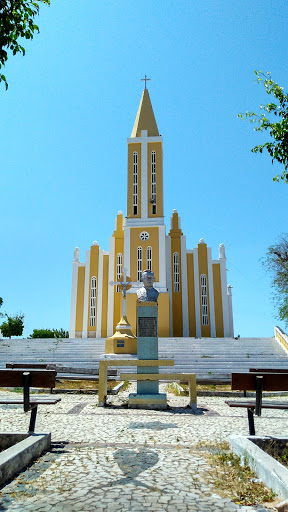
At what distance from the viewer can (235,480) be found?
10.4 ft

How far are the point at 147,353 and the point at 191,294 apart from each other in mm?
20548

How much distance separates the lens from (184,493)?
115 inches

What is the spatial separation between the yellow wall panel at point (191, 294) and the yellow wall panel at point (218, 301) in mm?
1555

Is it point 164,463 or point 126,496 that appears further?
point 164,463

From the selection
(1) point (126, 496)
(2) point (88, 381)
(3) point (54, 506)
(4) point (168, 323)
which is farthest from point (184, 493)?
(4) point (168, 323)

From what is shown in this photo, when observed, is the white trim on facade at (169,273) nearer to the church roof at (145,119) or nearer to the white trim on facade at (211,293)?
the white trim on facade at (211,293)

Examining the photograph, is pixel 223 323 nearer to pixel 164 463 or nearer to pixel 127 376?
pixel 127 376

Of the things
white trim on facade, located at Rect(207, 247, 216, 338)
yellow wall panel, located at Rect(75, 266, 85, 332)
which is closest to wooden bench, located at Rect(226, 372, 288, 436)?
white trim on facade, located at Rect(207, 247, 216, 338)

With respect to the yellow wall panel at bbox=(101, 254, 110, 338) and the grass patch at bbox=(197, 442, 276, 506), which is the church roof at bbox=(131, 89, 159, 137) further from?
the grass patch at bbox=(197, 442, 276, 506)

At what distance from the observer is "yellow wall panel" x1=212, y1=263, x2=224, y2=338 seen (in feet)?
91.2

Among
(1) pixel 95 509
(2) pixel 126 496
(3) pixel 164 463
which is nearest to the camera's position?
(1) pixel 95 509

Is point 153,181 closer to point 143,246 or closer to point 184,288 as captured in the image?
point 143,246

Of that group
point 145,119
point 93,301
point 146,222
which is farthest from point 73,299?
point 145,119

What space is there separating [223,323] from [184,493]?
25.6 m
